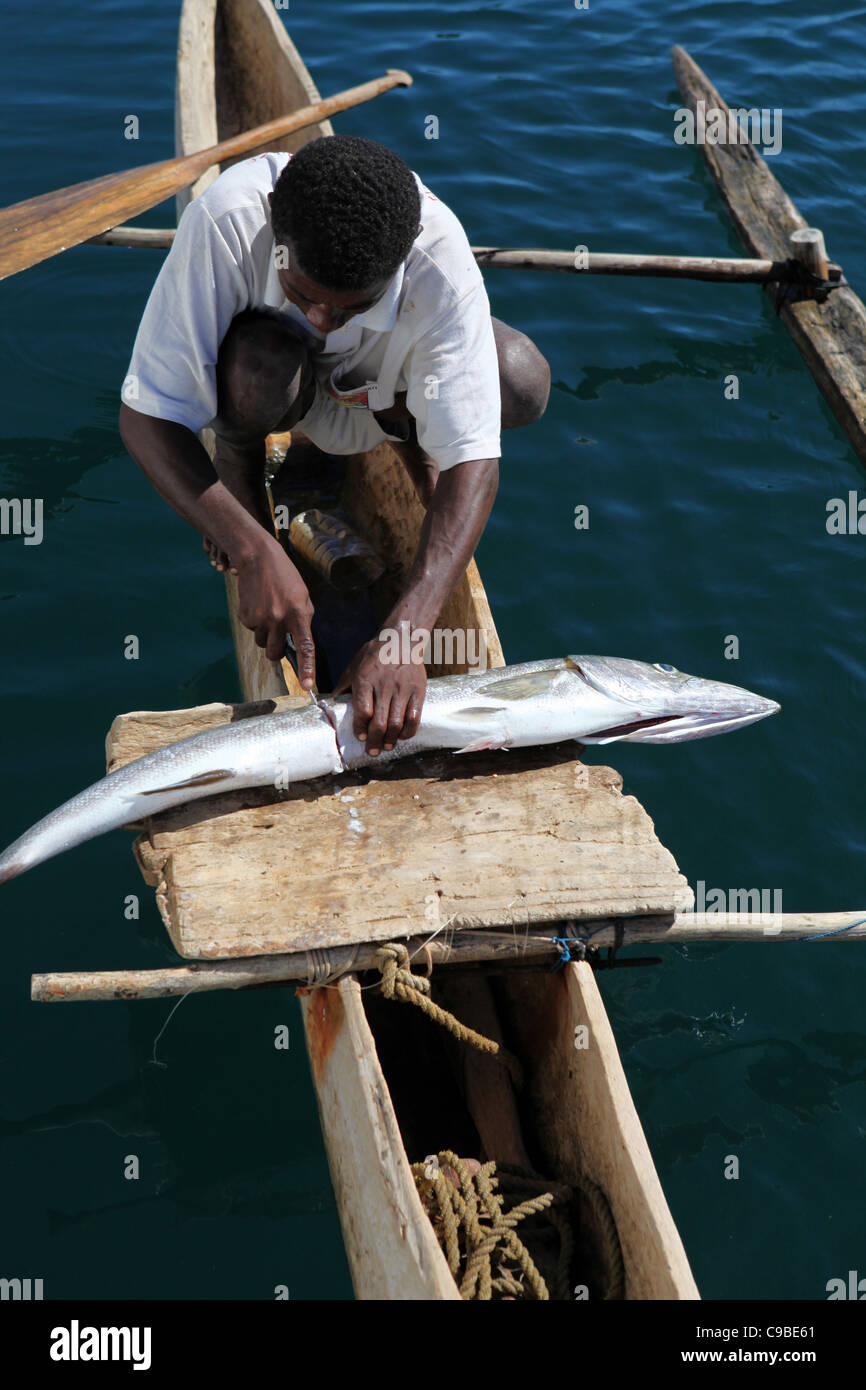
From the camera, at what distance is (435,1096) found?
3.80 m

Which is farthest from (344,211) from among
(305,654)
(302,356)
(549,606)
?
(549,606)

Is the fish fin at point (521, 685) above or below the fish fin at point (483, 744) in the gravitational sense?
above

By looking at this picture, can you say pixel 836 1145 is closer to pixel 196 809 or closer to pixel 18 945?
pixel 196 809

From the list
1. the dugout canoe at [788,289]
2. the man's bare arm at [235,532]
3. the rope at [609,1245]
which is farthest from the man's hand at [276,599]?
the dugout canoe at [788,289]

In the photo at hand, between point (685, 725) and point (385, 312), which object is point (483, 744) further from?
point (385, 312)

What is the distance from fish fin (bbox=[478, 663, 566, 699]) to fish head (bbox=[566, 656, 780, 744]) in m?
0.13

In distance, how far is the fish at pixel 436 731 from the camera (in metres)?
3.27

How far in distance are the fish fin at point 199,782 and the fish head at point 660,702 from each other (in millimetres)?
1178

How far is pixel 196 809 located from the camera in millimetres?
3426

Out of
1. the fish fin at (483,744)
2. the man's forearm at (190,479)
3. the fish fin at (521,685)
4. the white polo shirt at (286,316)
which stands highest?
the white polo shirt at (286,316)

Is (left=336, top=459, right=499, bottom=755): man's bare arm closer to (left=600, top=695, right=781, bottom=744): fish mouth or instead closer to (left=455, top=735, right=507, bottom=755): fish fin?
(left=455, top=735, right=507, bottom=755): fish fin

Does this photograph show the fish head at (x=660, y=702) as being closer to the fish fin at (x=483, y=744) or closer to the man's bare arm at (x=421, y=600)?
the fish fin at (x=483, y=744)

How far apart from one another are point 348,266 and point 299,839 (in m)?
1.62

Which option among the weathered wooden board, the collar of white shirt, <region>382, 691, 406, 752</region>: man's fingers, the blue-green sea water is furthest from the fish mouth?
the collar of white shirt
